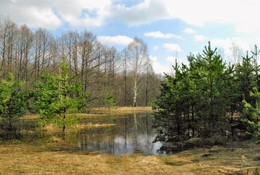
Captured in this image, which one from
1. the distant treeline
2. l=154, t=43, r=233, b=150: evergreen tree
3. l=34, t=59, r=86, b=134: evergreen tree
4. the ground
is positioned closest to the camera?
the ground

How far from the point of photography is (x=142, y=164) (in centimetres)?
1289

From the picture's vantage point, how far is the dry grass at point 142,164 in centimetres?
1120

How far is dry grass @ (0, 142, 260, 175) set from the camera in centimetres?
1120

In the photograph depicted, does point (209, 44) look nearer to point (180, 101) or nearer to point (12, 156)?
point (180, 101)

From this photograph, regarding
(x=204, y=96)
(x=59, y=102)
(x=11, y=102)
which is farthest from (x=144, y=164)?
(x=11, y=102)

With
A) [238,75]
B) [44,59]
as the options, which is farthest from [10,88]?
[44,59]

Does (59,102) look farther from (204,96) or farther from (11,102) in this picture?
(204,96)

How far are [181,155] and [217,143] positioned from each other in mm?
3861

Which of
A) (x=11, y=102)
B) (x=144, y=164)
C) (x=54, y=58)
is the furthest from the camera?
(x=54, y=58)

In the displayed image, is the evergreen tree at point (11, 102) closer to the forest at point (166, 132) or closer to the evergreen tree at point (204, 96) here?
the forest at point (166, 132)

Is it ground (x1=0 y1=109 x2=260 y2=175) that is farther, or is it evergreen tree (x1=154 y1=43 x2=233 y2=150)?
evergreen tree (x1=154 y1=43 x2=233 y2=150)

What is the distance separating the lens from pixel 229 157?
43.9 ft

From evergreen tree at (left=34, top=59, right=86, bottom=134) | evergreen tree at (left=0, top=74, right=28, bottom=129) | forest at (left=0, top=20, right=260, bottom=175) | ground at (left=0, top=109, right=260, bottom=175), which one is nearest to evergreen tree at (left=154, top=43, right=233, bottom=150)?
forest at (left=0, top=20, right=260, bottom=175)

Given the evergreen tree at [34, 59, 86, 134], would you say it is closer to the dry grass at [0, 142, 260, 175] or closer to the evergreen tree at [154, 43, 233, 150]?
the evergreen tree at [154, 43, 233, 150]
